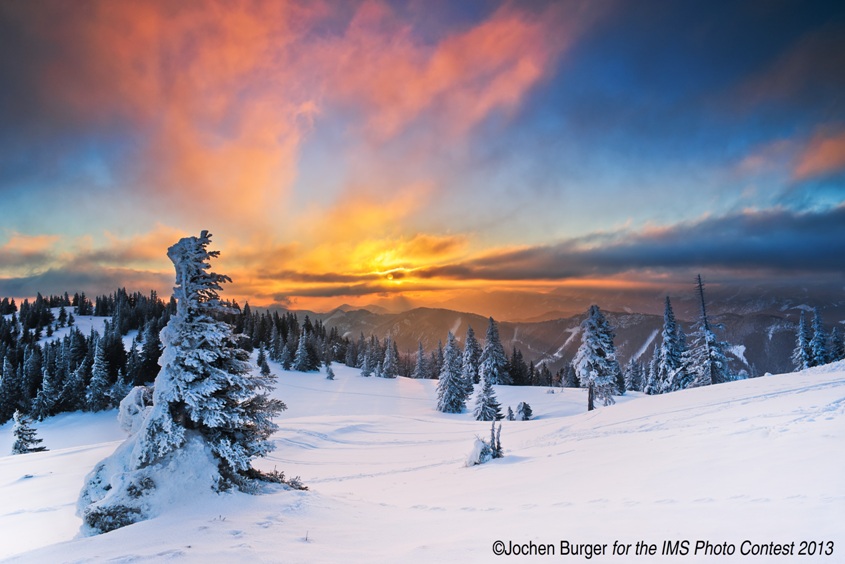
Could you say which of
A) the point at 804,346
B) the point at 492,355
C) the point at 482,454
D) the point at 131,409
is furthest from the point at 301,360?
the point at 804,346

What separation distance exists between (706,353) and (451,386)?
3006 cm

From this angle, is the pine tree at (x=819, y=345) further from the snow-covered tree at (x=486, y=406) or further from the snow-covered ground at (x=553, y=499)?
the snow-covered tree at (x=486, y=406)

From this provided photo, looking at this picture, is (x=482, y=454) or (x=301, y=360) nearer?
(x=482, y=454)

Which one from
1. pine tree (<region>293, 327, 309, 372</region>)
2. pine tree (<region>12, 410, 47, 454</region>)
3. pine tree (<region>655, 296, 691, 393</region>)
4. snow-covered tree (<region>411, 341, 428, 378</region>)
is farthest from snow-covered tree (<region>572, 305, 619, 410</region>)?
snow-covered tree (<region>411, 341, 428, 378</region>)

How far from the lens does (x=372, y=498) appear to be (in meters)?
13.9

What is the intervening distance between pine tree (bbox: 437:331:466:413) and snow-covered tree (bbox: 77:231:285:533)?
44.6m

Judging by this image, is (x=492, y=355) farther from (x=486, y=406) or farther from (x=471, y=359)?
(x=486, y=406)

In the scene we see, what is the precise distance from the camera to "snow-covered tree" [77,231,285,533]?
9126mm

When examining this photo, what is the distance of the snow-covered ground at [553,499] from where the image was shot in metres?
5.93

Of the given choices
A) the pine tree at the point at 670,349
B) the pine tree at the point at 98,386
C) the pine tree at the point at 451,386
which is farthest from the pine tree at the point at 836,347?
the pine tree at the point at 98,386

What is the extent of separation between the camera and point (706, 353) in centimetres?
4116

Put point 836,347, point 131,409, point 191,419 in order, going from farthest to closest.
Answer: point 836,347, point 131,409, point 191,419

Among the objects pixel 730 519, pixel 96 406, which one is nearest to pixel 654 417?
pixel 730 519

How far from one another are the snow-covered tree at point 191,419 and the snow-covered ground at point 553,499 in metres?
0.85
